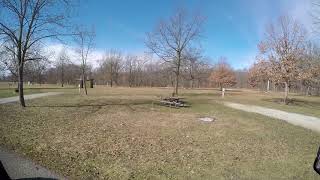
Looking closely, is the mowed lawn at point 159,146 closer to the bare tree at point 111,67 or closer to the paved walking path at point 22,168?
the paved walking path at point 22,168

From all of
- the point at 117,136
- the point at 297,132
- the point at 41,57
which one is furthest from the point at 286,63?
the point at 117,136

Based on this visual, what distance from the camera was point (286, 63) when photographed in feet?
95.8

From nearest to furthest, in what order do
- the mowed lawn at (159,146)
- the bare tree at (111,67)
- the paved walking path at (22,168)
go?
1. the paved walking path at (22,168)
2. the mowed lawn at (159,146)
3. the bare tree at (111,67)

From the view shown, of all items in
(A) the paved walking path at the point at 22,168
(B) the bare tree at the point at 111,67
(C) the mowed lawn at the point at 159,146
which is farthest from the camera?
(B) the bare tree at the point at 111,67

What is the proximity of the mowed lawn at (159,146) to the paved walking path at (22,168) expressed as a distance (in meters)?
0.28

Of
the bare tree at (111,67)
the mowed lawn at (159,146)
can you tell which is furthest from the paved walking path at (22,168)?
the bare tree at (111,67)

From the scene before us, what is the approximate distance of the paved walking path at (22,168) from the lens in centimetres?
695

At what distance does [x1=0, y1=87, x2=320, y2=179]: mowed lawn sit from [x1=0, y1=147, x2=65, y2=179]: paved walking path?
28 cm

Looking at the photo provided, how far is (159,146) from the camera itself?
10.1 metres

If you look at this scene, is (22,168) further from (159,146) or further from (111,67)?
(111,67)

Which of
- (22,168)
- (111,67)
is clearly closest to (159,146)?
(22,168)

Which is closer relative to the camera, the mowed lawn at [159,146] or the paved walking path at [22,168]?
the paved walking path at [22,168]

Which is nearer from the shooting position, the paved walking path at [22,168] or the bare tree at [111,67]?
the paved walking path at [22,168]

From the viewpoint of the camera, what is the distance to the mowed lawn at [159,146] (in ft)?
25.9
